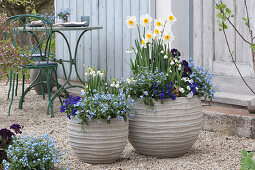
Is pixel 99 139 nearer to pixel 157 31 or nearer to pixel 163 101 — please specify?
pixel 163 101

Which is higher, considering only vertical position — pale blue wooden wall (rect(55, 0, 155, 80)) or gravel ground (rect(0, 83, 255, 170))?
pale blue wooden wall (rect(55, 0, 155, 80))

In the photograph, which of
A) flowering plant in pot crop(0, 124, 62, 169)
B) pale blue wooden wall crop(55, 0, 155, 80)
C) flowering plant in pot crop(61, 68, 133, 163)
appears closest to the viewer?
flowering plant in pot crop(0, 124, 62, 169)

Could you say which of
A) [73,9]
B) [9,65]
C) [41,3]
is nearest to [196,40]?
[9,65]

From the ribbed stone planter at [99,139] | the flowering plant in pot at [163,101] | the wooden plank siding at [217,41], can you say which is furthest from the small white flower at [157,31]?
the wooden plank siding at [217,41]

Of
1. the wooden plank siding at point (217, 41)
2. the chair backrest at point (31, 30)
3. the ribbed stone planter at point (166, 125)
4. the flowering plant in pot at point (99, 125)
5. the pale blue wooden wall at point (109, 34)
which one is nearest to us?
the flowering plant in pot at point (99, 125)

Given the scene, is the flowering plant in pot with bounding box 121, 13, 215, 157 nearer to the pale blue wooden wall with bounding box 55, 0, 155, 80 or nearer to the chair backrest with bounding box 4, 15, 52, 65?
the pale blue wooden wall with bounding box 55, 0, 155, 80

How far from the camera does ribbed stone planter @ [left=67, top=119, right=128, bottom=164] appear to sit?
9.19ft

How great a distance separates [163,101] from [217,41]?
60.3 inches

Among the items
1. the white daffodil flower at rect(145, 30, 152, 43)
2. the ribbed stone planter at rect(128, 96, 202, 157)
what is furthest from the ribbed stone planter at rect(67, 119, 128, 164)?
the white daffodil flower at rect(145, 30, 152, 43)

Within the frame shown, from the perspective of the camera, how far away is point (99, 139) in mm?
2805

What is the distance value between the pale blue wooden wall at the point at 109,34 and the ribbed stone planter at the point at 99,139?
6.75ft

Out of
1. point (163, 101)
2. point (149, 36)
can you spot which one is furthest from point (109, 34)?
point (163, 101)

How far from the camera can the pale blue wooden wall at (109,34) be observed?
5.00m

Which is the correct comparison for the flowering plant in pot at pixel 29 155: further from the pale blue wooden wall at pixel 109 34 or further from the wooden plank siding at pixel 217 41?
the pale blue wooden wall at pixel 109 34
